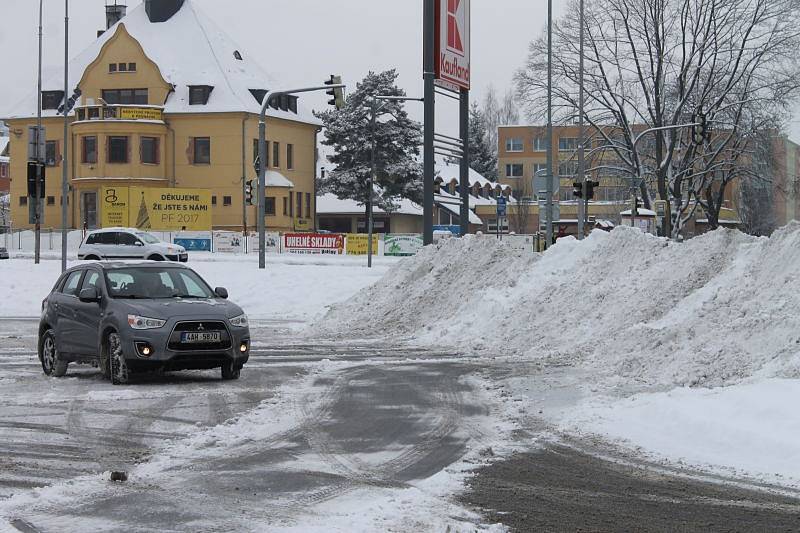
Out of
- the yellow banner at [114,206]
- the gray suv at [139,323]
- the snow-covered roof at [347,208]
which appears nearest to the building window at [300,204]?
the snow-covered roof at [347,208]

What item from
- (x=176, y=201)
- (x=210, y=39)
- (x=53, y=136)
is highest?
(x=210, y=39)

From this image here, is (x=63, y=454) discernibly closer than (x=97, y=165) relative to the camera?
Yes

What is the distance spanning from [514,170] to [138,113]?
56784 mm

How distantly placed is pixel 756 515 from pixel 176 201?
62547mm

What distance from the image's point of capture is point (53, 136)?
7544cm

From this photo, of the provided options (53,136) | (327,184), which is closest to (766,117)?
(327,184)

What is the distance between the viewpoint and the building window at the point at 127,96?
73938 mm

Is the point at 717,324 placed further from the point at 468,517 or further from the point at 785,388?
the point at 468,517

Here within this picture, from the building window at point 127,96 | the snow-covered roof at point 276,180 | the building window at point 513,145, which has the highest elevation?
the building window at point 513,145

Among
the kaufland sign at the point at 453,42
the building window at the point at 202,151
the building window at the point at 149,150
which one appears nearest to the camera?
the kaufland sign at the point at 453,42

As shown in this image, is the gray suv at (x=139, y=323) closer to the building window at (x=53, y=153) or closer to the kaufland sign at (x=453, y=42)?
the kaufland sign at (x=453, y=42)

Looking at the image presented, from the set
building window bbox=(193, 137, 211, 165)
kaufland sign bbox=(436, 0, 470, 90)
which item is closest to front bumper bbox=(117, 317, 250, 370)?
kaufland sign bbox=(436, 0, 470, 90)

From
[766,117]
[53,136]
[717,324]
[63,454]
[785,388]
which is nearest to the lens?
[63,454]

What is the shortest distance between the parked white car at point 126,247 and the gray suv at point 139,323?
33.3 m
